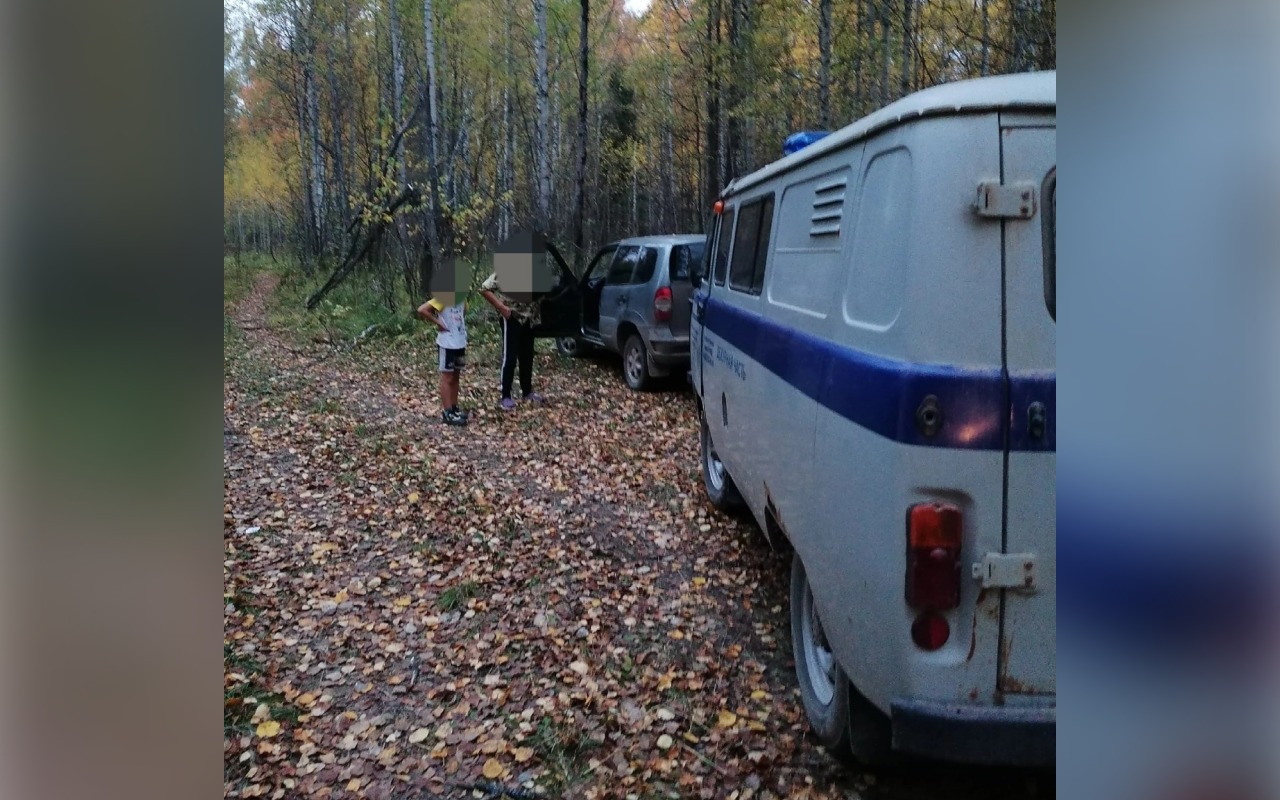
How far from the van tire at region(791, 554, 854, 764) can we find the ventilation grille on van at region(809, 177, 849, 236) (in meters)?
0.99

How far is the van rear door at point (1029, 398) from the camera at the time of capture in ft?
5.89

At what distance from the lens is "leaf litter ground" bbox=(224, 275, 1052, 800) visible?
264 centimetres

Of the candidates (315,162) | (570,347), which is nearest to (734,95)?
(570,347)

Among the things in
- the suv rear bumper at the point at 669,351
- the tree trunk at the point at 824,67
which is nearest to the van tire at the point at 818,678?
the suv rear bumper at the point at 669,351

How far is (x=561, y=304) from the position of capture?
300 inches

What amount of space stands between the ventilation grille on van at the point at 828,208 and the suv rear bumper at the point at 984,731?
1.23 m

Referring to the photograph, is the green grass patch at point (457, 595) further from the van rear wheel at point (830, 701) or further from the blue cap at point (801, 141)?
the blue cap at point (801, 141)

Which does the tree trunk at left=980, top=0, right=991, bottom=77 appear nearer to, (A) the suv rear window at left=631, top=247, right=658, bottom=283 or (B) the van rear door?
(A) the suv rear window at left=631, top=247, right=658, bottom=283

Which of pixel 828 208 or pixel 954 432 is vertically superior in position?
pixel 828 208

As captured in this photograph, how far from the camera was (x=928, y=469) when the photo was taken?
1807mm

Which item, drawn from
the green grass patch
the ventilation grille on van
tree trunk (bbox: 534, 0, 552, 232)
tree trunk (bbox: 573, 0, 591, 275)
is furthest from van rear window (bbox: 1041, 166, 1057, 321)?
tree trunk (bbox: 534, 0, 552, 232)

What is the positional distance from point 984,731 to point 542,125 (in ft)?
26.2

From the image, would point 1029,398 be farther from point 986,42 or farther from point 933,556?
point 986,42
